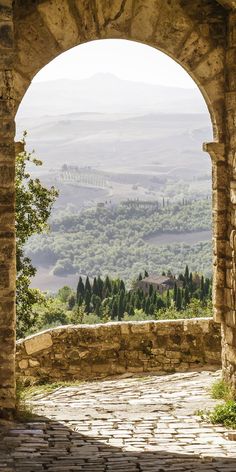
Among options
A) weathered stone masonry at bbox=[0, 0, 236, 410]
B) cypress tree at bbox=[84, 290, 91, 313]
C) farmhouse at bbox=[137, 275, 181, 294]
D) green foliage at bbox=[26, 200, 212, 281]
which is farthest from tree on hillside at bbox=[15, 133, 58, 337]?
green foliage at bbox=[26, 200, 212, 281]

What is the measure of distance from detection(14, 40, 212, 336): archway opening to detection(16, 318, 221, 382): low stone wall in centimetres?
917

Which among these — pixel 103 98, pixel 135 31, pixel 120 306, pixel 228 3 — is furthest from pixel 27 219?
pixel 103 98

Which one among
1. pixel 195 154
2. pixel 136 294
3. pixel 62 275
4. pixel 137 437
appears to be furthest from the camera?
pixel 195 154

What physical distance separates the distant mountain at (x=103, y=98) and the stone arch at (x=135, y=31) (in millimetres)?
130590

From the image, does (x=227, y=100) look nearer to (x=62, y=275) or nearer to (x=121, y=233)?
(x=62, y=275)

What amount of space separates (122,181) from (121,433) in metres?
91.1

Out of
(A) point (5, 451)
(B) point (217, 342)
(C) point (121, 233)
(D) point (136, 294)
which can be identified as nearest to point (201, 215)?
(C) point (121, 233)

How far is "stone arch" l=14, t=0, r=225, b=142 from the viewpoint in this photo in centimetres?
832

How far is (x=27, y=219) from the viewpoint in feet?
48.8

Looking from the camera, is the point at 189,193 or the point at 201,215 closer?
the point at 201,215

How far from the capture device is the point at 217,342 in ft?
36.8

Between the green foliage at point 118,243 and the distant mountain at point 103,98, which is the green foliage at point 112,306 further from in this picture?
the distant mountain at point 103,98

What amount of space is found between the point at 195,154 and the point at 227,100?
105 metres

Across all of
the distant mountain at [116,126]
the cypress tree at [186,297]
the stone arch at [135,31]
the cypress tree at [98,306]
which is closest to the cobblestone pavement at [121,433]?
the stone arch at [135,31]
